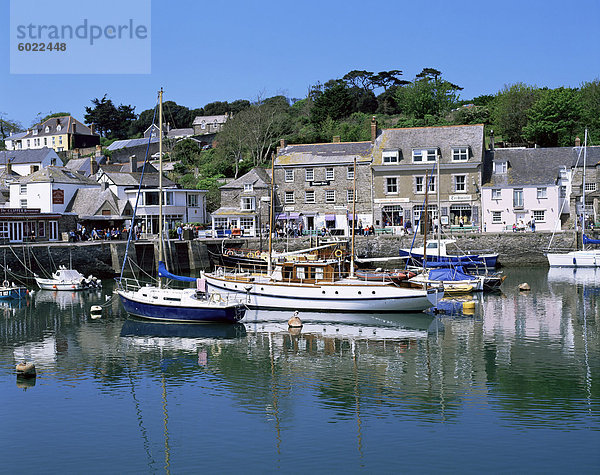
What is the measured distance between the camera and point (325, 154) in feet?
225

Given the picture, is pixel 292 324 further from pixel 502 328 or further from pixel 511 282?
pixel 511 282

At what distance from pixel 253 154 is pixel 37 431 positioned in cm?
6912

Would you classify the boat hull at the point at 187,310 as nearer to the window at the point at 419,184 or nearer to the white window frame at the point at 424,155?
the window at the point at 419,184

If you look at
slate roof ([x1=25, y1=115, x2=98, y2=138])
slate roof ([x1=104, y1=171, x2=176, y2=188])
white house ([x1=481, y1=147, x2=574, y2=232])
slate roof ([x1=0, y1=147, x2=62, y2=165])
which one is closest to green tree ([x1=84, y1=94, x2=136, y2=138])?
slate roof ([x1=25, y1=115, x2=98, y2=138])

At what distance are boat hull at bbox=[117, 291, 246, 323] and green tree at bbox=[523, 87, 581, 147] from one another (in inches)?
2336

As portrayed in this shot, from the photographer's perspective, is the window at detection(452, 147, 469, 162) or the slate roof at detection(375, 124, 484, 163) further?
the slate roof at detection(375, 124, 484, 163)

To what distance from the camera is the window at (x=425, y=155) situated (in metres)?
64.9

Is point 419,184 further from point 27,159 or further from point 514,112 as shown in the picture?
point 27,159

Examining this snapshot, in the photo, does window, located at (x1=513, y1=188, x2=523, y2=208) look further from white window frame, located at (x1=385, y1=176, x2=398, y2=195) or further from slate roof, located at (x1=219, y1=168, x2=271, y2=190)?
slate roof, located at (x1=219, y1=168, x2=271, y2=190)

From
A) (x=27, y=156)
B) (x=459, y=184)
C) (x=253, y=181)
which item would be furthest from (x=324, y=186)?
(x=27, y=156)

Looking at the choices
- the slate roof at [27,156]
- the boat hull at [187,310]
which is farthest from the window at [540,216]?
the slate roof at [27,156]

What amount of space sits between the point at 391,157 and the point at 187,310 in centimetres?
3720

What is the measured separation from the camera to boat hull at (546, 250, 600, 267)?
54875mm

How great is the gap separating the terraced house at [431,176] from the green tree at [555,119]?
18358mm
